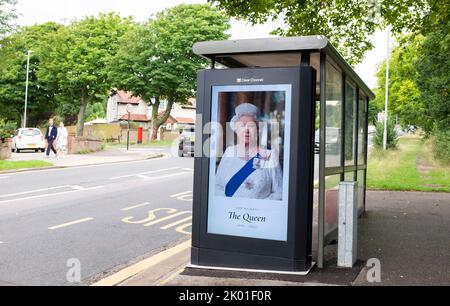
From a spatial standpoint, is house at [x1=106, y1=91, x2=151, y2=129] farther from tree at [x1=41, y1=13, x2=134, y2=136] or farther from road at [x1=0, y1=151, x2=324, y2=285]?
road at [x1=0, y1=151, x2=324, y2=285]

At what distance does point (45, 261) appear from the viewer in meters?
6.14

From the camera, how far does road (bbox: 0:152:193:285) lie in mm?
6039

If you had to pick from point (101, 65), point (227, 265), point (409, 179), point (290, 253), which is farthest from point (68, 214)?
point (101, 65)

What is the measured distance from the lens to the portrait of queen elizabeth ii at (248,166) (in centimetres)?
554

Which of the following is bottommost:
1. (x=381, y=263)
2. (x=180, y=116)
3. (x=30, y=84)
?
(x=381, y=263)

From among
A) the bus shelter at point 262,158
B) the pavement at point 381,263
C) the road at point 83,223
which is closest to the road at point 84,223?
the road at point 83,223

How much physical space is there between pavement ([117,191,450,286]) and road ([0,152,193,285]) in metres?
0.78

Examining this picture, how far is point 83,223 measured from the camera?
28.3 feet

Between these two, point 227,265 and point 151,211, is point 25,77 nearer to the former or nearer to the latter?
point 151,211

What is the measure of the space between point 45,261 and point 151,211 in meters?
4.11

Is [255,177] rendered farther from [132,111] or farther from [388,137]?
[132,111]

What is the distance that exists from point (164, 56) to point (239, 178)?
43.4 m

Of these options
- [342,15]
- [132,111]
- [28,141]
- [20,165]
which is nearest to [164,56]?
[28,141]

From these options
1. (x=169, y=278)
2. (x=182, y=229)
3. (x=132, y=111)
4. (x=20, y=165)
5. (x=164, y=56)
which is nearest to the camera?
(x=169, y=278)
